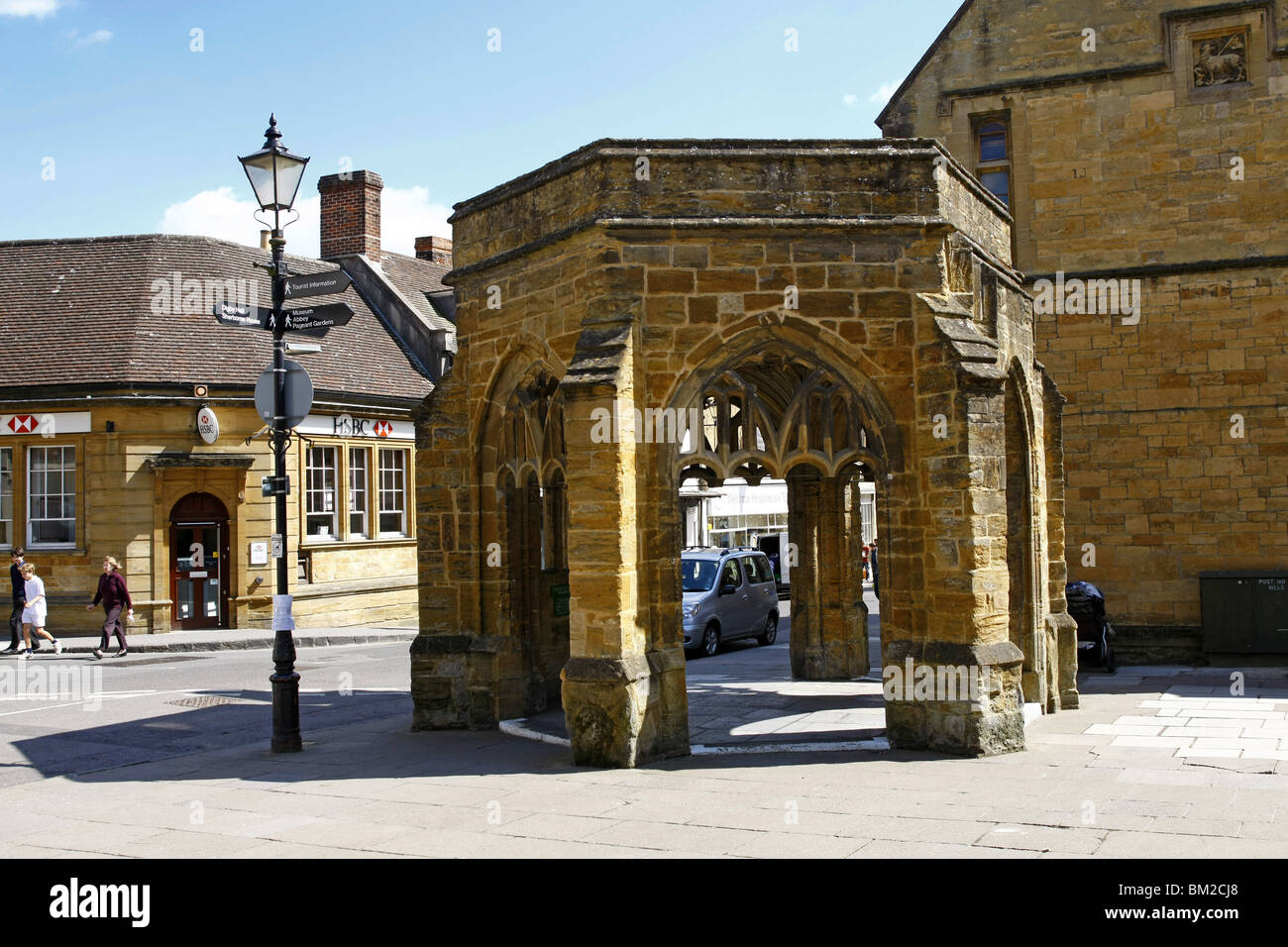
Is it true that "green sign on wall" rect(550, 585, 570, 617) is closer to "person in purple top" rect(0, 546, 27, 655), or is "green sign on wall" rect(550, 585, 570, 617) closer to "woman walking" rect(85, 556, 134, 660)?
"woman walking" rect(85, 556, 134, 660)

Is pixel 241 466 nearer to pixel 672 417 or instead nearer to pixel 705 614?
pixel 705 614

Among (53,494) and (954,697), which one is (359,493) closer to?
(53,494)

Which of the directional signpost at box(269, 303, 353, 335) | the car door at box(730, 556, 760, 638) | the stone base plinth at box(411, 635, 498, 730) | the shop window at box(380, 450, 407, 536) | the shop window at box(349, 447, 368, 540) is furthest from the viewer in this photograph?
the shop window at box(380, 450, 407, 536)

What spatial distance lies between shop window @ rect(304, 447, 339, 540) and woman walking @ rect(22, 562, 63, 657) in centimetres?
540

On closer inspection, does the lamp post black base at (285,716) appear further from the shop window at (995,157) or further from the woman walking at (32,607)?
the shop window at (995,157)

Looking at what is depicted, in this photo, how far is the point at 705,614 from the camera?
1927cm

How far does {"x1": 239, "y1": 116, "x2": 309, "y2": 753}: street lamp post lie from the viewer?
1056 cm

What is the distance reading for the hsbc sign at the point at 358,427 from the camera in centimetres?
2427

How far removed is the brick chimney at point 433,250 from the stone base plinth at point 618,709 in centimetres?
2800

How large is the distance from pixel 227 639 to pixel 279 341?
12050mm

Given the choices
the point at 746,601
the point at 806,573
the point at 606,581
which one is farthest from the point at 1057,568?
the point at 746,601

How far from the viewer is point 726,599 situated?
2002cm

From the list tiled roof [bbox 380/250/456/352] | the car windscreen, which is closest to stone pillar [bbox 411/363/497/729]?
the car windscreen

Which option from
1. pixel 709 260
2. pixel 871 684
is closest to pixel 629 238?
pixel 709 260
